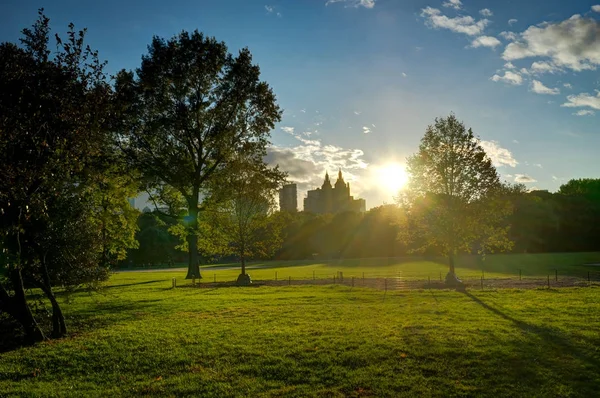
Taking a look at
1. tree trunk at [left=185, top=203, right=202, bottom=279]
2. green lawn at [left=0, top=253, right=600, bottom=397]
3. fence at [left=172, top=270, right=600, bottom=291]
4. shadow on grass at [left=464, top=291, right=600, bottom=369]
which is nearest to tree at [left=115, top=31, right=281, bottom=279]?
tree trunk at [left=185, top=203, right=202, bottom=279]

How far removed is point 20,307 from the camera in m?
15.2

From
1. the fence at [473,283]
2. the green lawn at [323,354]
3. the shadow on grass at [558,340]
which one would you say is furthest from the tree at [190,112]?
the shadow on grass at [558,340]

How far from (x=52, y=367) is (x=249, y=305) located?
1184 cm

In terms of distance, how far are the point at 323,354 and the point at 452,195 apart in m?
26.4

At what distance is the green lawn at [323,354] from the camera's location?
10.5 m

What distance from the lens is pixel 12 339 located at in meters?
15.7

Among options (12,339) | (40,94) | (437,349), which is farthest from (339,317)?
(40,94)

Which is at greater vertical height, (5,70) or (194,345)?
(5,70)

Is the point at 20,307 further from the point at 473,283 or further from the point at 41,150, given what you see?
the point at 473,283

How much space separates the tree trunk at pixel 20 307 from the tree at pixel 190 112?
23.9 metres

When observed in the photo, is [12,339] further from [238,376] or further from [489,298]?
[489,298]

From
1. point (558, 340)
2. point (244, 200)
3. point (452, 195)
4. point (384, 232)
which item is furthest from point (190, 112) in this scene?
point (384, 232)

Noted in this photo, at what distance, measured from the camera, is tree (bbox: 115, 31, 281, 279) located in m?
38.1

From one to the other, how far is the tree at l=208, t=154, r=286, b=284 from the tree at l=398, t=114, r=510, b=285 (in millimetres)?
13309
